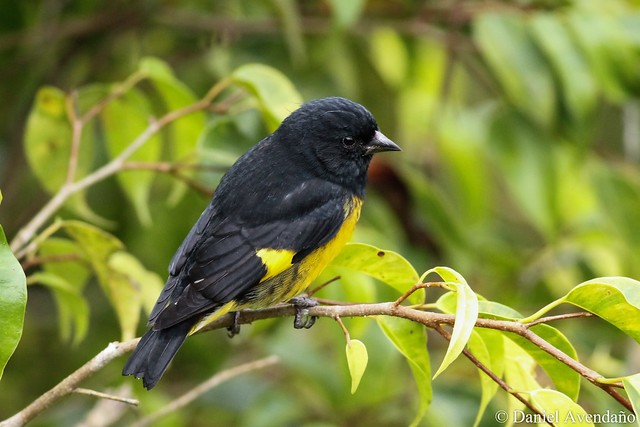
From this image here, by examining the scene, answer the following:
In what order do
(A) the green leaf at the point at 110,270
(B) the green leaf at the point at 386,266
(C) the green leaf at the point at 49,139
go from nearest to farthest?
(B) the green leaf at the point at 386,266, (A) the green leaf at the point at 110,270, (C) the green leaf at the point at 49,139

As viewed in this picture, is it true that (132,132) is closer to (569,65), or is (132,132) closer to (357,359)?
(357,359)

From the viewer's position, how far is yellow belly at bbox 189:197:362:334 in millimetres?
2693

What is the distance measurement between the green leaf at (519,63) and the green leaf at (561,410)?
202 cm

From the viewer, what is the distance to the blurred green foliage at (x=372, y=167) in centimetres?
338

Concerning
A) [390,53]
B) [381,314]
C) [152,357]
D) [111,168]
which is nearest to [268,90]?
[111,168]

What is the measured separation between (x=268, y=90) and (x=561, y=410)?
147cm

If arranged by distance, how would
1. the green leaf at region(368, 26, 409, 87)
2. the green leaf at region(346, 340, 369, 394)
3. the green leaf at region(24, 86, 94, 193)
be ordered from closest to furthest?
the green leaf at region(346, 340, 369, 394) → the green leaf at region(24, 86, 94, 193) → the green leaf at region(368, 26, 409, 87)

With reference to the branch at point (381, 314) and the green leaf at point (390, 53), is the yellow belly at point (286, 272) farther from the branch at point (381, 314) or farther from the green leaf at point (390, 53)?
the green leaf at point (390, 53)

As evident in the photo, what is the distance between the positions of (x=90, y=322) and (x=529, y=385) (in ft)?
7.98

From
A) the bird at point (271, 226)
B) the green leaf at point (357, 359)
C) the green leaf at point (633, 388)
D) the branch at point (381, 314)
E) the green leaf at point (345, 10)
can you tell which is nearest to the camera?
the green leaf at point (633, 388)

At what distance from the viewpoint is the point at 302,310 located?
256cm

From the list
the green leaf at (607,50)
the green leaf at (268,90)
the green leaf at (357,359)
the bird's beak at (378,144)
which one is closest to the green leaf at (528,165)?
the green leaf at (607,50)

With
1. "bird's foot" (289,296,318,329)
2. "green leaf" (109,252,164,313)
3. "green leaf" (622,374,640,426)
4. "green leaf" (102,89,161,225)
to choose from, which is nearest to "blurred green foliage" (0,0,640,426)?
"green leaf" (102,89,161,225)

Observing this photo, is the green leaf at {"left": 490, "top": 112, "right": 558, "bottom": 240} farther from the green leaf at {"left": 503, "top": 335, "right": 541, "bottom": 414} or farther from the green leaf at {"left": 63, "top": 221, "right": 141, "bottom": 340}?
the green leaf at {"left": 63, "top": 221, "right": 141, "bottom": 340}
